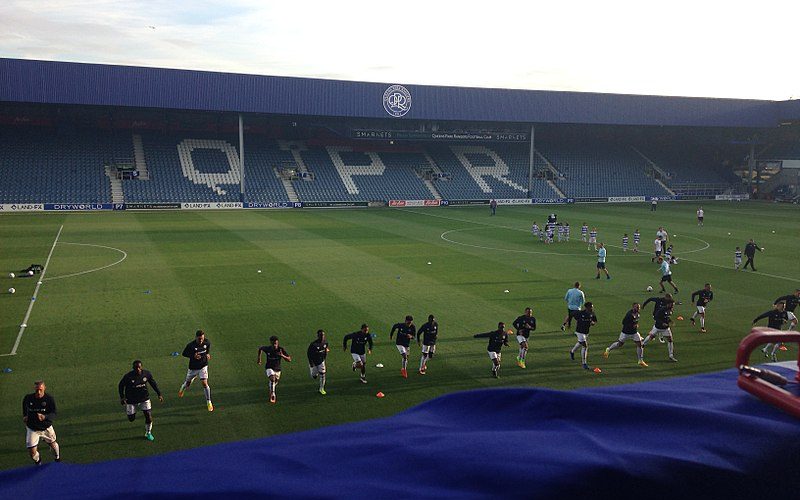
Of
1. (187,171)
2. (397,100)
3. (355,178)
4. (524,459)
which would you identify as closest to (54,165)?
(187,171)

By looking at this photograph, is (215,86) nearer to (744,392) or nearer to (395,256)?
(395,256)

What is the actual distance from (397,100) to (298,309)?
4758 cm

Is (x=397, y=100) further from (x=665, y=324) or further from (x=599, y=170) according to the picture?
(x=665, y=324)

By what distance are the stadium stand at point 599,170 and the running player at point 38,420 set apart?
224ft

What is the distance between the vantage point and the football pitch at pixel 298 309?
13.5 meters

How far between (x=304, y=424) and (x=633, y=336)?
30.7 feet

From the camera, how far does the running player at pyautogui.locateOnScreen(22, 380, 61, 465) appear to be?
10.9 m

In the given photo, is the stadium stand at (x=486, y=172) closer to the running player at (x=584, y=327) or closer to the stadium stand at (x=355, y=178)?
the stadium stand at (x=355, y=178)

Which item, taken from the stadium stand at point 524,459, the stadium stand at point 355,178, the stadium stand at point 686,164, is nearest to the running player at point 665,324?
the stadium stand at point 524,459

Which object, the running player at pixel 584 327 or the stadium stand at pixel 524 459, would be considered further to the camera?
the running player at pixel 584 327

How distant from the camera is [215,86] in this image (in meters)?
58.6

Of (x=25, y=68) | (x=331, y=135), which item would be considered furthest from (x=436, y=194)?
(x=25, y=68)

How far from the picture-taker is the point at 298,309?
21.9m

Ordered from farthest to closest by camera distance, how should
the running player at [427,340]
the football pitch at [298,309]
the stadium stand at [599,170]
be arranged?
the stadium stand at [599,170] → the running player at [427,340] → the football pitch at [298,309]
